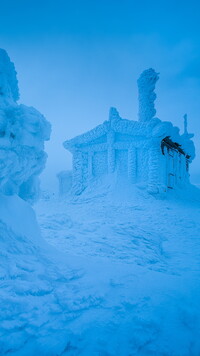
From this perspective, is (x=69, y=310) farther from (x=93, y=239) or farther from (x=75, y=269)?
(x=93, y=239)

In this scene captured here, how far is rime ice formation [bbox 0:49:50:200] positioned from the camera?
259cm

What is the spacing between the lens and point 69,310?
6.13ft

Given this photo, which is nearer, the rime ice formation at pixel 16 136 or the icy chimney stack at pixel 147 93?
the rime ice formation at pixel 16 136

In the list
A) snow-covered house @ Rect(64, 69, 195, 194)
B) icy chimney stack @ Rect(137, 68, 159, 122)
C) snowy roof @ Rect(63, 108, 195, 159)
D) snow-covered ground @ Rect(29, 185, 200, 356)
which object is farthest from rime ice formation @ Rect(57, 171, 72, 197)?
snow-covered ground @ Rect(29, 185, 200, 356)

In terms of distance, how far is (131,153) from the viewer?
A: 11852mm

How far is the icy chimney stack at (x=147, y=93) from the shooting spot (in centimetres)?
1488

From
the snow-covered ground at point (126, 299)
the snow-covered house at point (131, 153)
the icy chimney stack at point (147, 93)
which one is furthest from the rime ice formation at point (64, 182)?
the snow-covered ground at point (126, 299)

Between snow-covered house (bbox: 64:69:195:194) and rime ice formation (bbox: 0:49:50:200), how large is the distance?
8.84 metres

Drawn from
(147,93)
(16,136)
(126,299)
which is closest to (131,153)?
(147,93)

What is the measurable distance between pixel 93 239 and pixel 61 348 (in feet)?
10.7

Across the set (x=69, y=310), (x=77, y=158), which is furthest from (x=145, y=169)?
(x=69, y=310)

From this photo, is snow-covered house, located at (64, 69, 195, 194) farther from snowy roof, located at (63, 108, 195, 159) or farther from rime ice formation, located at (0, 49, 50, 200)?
rime ice formation, located at (0, 49, 50, 200)

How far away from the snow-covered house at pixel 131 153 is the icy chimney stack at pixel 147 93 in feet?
10.5

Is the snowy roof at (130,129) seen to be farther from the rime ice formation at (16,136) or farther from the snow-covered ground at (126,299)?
the rime ice formation at (16,136)
